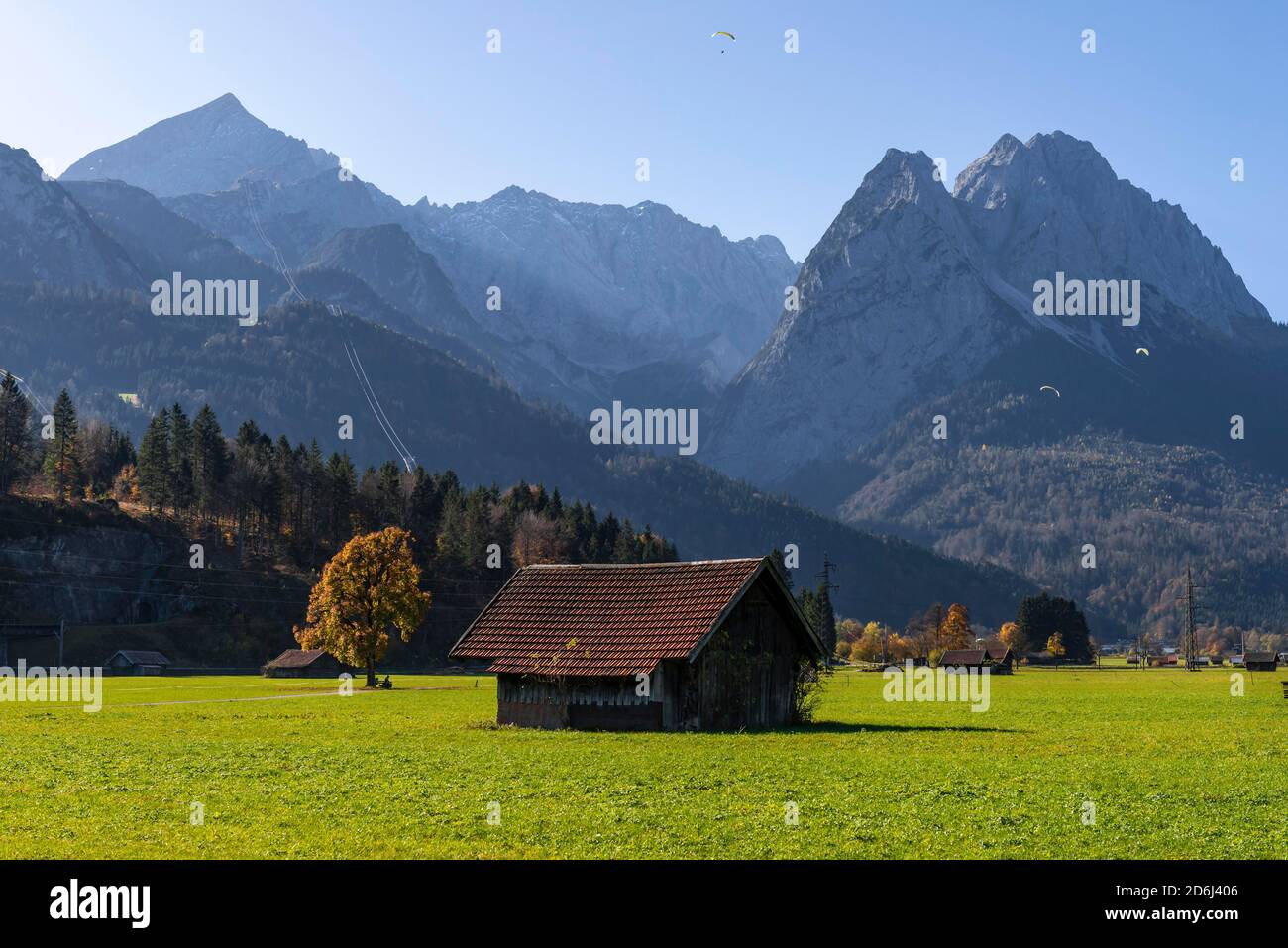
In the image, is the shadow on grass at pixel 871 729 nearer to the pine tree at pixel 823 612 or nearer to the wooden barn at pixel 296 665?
the wooden barn at pixel 296 665

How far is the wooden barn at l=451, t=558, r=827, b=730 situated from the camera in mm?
49094

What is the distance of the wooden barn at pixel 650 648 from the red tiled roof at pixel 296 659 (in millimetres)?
76843

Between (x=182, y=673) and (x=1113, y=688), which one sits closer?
(x=1113, y=688)

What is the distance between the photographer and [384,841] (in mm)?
22344

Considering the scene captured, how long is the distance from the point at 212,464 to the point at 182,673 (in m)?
51.9

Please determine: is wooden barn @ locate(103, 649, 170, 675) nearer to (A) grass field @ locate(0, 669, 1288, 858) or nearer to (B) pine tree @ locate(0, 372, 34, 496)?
(B) pine tree @ locate(0, 372, 34, 496)

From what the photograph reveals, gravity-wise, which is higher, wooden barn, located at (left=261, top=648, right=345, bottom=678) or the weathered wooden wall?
the weathered wooden wall

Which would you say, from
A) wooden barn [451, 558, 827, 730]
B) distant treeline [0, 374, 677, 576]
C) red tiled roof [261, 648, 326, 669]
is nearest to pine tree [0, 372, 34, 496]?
distant treeline [0, 374, 677, 576]

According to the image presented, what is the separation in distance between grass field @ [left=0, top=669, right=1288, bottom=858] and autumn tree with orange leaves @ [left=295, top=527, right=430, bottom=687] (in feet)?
152

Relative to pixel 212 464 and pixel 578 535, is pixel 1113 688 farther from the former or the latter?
pixel 212 464

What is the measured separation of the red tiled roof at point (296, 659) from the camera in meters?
126

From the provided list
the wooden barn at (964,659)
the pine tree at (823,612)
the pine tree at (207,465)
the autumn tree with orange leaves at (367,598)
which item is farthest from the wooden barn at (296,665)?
the wooden barn at (964,659)

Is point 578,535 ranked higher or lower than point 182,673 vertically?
higher
